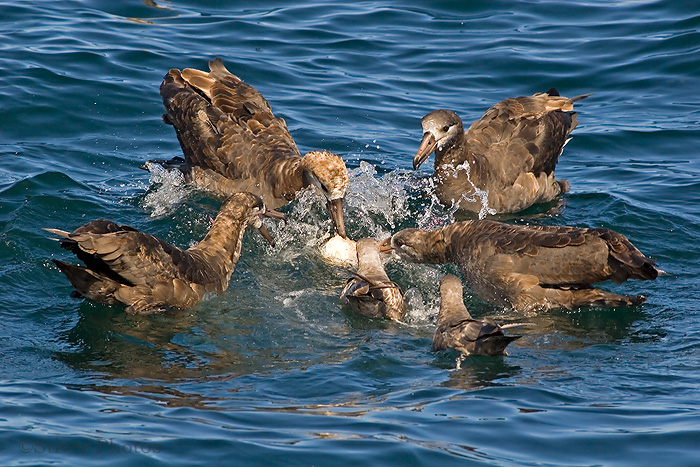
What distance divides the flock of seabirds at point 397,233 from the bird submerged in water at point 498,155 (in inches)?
0.6

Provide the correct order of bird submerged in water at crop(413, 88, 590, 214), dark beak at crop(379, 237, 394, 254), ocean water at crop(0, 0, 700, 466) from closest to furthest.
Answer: ocean water at crop(0, 0, 700, 466) < dark beak at crop(379, 237, 394, 254) < bird submerged in water at crop(413, 88, 590, 214)

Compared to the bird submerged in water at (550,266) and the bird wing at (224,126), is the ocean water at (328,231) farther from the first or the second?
the bird wing at (224,126)

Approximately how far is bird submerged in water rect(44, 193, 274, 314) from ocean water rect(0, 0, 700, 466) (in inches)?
7.7

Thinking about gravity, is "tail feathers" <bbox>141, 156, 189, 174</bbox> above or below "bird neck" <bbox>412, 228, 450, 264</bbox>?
above

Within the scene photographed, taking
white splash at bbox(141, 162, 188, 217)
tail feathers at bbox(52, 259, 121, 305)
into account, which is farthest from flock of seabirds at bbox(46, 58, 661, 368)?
white splash at bbox(141, 162, 188, 217)

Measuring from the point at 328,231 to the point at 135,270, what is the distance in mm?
3282

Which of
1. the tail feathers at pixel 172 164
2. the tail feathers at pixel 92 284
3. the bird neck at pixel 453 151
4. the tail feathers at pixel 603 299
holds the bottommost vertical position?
the tail feathers at pixel 603 299

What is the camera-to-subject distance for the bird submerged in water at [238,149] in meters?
11.2

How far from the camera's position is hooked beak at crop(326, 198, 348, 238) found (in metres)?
11.2

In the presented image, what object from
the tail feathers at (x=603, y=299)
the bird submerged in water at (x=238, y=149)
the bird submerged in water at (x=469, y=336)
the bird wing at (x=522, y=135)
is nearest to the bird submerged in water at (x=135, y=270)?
the bird submerged in water at (x=238, y=149)

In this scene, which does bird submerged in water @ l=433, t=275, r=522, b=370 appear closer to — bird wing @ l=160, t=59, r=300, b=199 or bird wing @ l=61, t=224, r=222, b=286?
bird wing @ l=61, t=224, r=222, b=286

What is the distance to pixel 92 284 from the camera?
8.84m

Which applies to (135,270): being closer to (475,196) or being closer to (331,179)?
(331,179)

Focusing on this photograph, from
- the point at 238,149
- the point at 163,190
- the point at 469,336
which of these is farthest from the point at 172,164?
the point at 469,336
